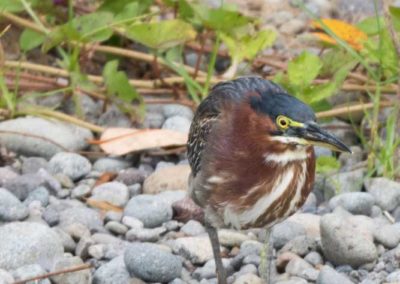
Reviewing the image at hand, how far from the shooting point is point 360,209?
18.6 ft

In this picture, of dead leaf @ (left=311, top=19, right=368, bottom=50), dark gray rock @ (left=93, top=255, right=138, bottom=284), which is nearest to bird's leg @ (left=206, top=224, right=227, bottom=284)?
dark gray rock @ (left=93, top=255, right=138, bottom=284)

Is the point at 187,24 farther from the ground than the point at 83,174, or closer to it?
farther from the ground

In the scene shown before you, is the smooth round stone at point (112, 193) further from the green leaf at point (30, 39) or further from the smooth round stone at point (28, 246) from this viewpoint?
the green leaf at point (30, 39)

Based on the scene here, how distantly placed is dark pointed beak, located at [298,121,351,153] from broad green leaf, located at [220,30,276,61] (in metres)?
2.19

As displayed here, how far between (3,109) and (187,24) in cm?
114

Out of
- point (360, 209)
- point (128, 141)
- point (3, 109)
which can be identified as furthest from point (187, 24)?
point (360, 209)

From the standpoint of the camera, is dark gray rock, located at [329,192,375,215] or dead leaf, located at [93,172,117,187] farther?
dead leaf, located at [93,172,117,187]

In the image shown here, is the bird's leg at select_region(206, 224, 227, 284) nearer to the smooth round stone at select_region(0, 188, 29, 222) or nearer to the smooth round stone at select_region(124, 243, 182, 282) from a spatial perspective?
the smooth round stone at select_region(124, 243, 182, 282)

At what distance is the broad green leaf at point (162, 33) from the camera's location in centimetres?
637

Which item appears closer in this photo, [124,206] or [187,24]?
[124,206]

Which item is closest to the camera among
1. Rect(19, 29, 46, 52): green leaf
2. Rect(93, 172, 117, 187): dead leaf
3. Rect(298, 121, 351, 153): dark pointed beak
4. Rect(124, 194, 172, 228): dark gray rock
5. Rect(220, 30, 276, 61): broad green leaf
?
Rect(298, 121, 351, 153): dark pointed beak

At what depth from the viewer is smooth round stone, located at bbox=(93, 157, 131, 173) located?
629 centimetres

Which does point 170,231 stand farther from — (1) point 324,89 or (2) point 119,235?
(1) point 324,89

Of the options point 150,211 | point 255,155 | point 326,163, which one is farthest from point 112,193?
point 255,155
